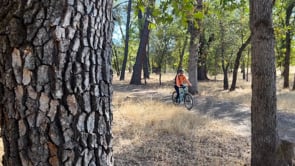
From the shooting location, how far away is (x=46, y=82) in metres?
1.86

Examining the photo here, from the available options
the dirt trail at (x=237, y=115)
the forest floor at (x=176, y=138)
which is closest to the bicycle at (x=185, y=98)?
the dirt trail at (x=237, y=115)

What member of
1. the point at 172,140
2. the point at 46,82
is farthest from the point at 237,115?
the point at 46,82

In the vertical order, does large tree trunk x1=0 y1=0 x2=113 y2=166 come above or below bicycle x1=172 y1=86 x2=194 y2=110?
above

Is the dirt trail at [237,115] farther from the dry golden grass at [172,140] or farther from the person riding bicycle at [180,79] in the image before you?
the person riding bicycle at [180,79]

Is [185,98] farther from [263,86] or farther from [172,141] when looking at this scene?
[263,86]

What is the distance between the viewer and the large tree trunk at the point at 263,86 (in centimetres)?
661

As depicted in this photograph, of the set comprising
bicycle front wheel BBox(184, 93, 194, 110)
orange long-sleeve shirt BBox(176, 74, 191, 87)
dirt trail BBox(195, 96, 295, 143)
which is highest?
orange long-sleeve shirt BBox(176, 74, 191, 87)

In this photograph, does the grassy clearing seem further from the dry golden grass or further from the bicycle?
the bicycle

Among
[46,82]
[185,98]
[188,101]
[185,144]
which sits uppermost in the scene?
[46,82]

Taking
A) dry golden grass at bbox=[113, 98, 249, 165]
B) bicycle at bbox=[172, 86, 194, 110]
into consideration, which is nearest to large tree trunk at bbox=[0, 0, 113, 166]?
dry golden grass at bbox=[113, 98, 249, 165]

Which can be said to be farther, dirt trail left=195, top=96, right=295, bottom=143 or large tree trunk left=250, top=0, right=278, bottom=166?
dirt trail left=195, top=96, right=295, bottom=143

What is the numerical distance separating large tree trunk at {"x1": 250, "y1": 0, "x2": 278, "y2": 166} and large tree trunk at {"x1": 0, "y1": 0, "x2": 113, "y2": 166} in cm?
531

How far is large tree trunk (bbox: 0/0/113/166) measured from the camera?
184 centimetres

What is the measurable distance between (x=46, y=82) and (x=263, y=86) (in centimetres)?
565
